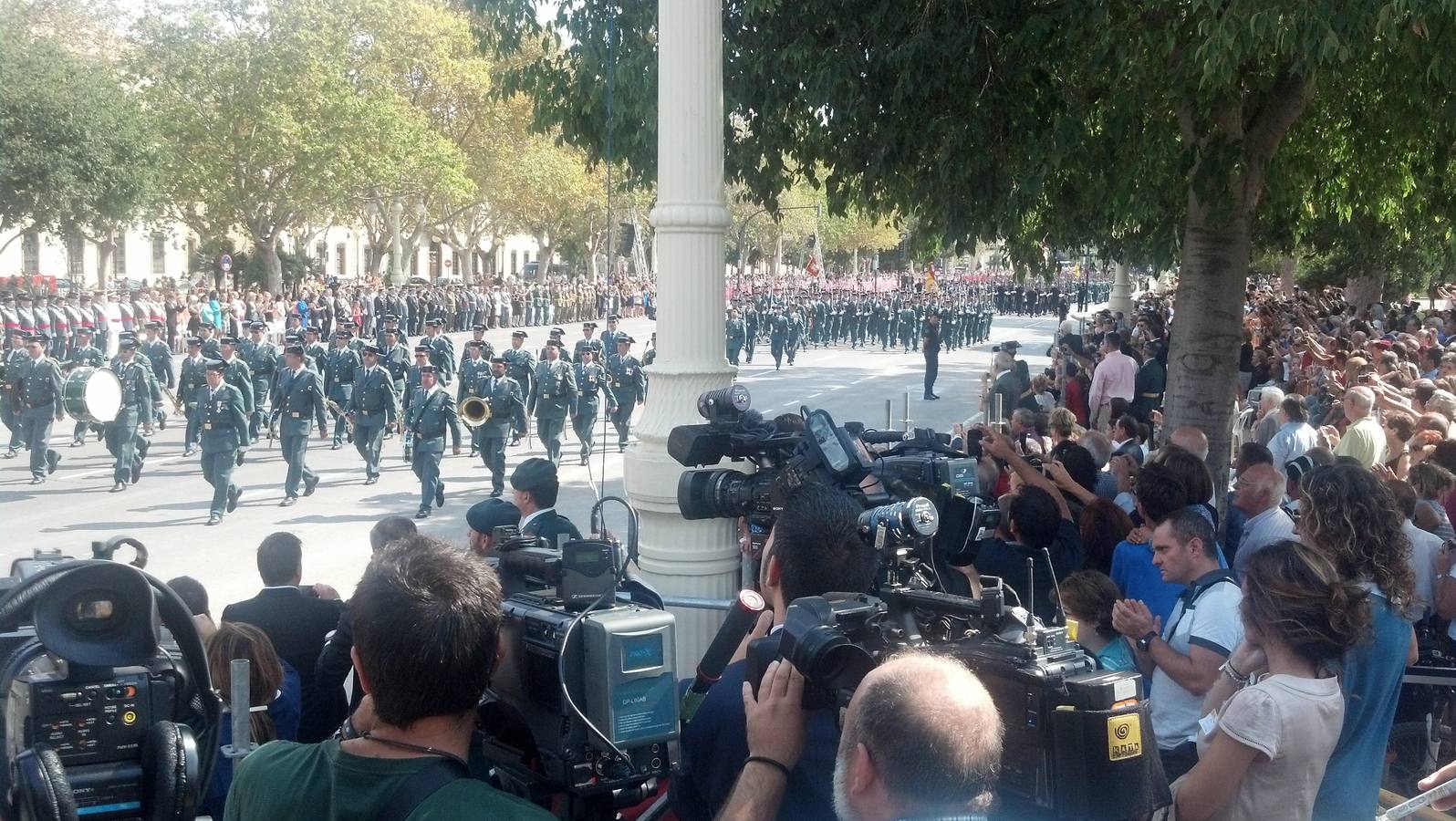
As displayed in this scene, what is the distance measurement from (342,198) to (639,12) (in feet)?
123

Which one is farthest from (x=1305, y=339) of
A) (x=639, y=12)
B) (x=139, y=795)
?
(x=139, y=795)

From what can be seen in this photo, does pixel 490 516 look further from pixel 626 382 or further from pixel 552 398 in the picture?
pixel 626 382

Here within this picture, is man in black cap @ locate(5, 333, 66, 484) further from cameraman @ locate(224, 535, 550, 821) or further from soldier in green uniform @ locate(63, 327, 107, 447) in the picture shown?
cameraman @ locate(224, 535, 550, 821)

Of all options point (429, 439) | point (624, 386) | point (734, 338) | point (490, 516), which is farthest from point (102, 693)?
point (734, 338)

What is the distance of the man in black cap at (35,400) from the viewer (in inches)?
623

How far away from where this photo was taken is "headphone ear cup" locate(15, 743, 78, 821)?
223cm

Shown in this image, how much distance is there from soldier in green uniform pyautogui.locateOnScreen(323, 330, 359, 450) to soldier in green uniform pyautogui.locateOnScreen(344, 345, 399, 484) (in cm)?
245

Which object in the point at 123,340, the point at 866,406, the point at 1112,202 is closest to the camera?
the point at 1112,202

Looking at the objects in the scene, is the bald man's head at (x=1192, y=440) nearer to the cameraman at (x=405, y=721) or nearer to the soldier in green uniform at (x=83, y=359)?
the cameraman at (x=405, y=721)

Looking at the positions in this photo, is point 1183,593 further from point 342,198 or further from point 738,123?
point 342,198

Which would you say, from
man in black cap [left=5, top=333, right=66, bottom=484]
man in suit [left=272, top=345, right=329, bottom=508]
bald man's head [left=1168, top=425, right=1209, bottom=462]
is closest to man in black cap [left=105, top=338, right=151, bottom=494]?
man in black cap [left=5, top=333, right=66, bottom=484]

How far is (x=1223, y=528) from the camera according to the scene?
7961mm

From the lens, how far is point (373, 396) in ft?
51.3

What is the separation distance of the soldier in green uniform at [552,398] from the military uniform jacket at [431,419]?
10.1 feet
